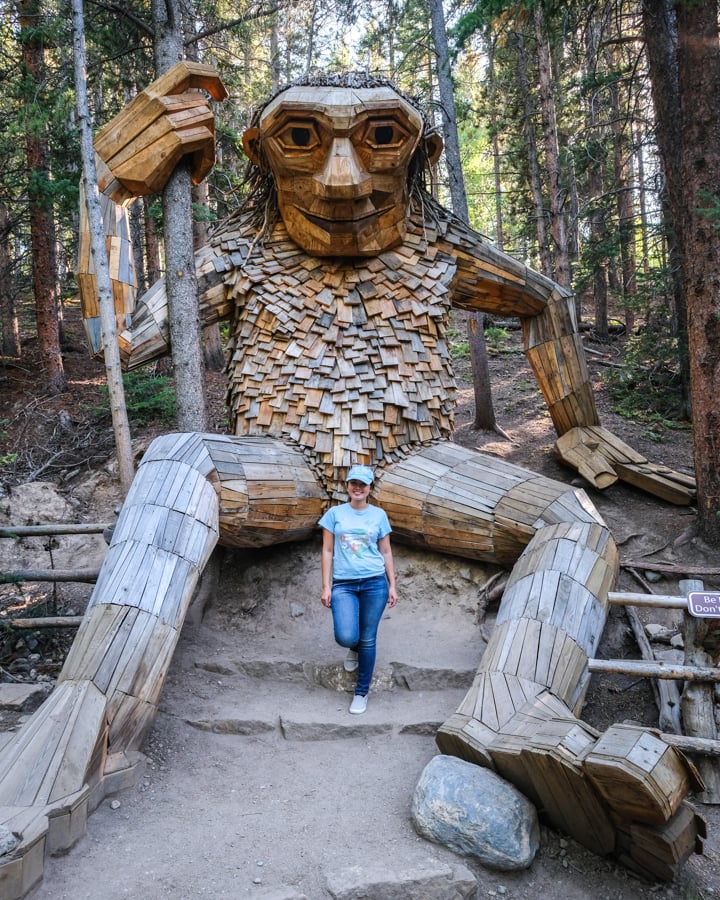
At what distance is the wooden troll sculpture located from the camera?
8.32 feet

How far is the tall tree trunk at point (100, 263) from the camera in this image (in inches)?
161

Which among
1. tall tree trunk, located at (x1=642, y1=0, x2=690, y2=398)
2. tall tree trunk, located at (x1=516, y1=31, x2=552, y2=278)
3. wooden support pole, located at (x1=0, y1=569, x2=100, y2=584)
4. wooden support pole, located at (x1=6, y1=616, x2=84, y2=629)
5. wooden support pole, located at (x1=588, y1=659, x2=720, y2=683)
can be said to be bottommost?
wooden support pole, located at (x1=588, y1=659, x2=720, y2=683)

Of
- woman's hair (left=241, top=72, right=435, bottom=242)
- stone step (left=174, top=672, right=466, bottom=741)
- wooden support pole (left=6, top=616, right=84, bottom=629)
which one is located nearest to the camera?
stone step (left=174, top=672, right=466, bottom=741)

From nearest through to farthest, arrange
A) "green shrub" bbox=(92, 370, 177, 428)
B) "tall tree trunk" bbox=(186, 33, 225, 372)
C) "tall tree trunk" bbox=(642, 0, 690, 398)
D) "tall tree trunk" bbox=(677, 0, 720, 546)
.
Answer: "tall tree trunk" bbox=(677, 0, 720, 546) < "tall tree trunk" bbox=(642, 0, 690, 398) < "green shrub" bbox=(92, 370, 177, 428) < "tall tree trunk" bbox=(186, 33, 225, 372)

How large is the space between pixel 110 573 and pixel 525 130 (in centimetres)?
1286

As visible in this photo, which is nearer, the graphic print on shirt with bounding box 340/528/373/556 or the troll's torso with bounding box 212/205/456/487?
the graphic print on shirt with bounding box 340/528/373/556

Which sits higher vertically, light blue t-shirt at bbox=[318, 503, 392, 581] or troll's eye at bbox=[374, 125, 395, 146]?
troll's eye at bbox=[374, 125, 395, 146]

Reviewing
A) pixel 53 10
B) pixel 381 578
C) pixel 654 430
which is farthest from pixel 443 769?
pixel 53 10

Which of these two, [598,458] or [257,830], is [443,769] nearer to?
[257,830]

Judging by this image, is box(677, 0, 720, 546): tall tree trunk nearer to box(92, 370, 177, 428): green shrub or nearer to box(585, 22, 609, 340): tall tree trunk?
box(585, 22, 609, 340): tall tree trunk

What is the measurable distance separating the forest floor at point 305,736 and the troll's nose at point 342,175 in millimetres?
2063

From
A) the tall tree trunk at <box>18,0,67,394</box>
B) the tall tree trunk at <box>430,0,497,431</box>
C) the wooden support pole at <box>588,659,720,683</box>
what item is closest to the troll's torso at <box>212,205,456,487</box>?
the wooden support pole at <box>588,659,720,683</box>

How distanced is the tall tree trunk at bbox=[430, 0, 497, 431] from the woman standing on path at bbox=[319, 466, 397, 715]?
4046 millimetres

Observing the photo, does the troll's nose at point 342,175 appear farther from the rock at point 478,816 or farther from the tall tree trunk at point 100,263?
the rock at point 478,816
